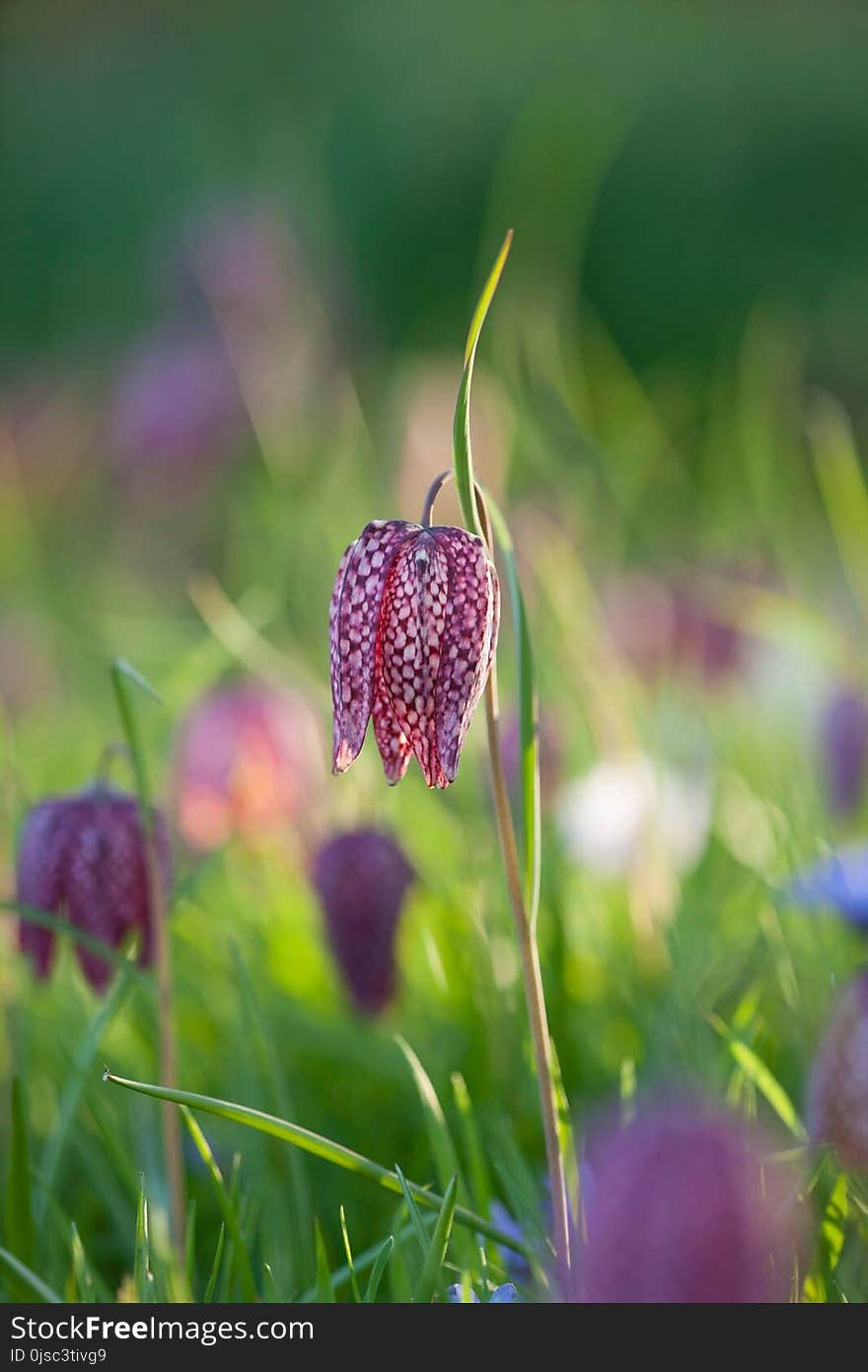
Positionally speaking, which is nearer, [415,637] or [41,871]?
[415,637]

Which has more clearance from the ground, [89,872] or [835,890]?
[89,872]

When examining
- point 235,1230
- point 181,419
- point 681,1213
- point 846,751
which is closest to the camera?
point 681,1213

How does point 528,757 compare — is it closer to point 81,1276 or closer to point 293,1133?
point 293,1133

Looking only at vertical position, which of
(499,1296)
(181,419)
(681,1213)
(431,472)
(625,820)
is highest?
(181,419)

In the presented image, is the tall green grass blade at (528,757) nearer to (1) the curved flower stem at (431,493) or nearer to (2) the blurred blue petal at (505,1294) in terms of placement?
(1) the curved flower stem at (431,493)

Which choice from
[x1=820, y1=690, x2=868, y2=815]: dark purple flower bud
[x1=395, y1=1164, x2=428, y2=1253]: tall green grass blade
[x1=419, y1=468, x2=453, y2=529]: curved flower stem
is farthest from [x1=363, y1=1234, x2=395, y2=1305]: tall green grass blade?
[x1=820, y1=690, x2=868, y2=815]: dark purple flower bud

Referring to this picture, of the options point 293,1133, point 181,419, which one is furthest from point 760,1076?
point 181,419
